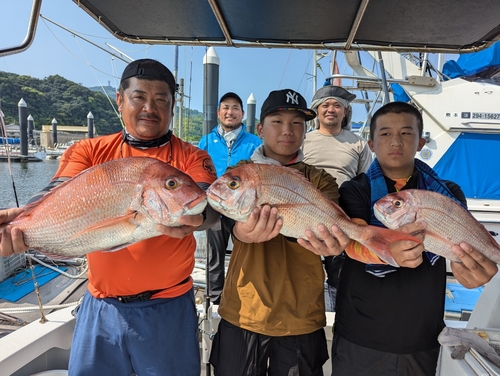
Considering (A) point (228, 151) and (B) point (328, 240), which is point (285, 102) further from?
(A) point (228, 151)

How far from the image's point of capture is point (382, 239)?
1583 mm

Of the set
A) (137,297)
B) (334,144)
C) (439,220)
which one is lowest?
(137,297)

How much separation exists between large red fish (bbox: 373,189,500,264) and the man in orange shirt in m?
1.03

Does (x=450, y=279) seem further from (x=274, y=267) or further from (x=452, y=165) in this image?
(x=274, y=267)

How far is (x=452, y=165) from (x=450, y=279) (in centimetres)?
347

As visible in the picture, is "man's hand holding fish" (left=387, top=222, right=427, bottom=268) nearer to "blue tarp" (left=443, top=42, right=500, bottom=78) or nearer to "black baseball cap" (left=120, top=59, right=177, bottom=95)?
"black baseball cap" (left=120, top=59, right=177, bottom=95)

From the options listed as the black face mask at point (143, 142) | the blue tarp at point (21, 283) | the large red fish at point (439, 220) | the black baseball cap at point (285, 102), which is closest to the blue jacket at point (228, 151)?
the black baseball cap at point (285, 102)

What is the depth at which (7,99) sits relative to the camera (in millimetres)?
56000

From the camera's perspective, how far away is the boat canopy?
218 centimetres

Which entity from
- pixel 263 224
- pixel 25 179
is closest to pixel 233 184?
pixel 263 224

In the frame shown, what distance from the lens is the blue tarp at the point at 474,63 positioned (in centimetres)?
693

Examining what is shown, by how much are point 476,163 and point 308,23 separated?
6.70 m

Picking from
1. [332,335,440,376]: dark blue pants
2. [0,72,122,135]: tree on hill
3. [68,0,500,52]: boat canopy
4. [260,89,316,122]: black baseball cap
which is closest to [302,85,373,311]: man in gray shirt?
[68,0,500,52]: boat canopy

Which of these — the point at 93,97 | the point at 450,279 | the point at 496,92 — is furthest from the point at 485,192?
the point at 93,97
